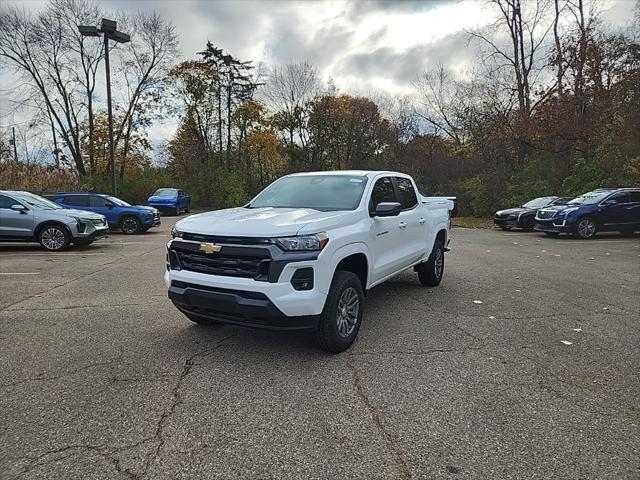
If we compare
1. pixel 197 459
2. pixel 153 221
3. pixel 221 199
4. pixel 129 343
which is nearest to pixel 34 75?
pixel 221 199

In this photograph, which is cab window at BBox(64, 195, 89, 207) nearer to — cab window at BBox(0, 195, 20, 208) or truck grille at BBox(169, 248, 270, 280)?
cab window at BBox(0, 195, 20, 208)

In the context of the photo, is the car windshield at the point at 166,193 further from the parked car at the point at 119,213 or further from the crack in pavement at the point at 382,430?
the crack in pavement at the point at 382,430

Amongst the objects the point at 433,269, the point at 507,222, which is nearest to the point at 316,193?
the point at 433,269

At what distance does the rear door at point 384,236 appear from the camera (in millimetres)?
4887

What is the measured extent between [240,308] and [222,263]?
1.55ft

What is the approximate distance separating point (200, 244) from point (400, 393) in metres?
2.14

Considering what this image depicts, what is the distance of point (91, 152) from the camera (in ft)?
99.6

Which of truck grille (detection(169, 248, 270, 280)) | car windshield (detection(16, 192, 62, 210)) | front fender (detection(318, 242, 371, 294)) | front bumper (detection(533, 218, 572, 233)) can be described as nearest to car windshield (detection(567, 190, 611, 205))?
front bumper (detection(533, 218, 572, 233))

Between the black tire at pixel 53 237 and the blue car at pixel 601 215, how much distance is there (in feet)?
48.6

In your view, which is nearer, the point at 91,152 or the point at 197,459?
the point at 197,459

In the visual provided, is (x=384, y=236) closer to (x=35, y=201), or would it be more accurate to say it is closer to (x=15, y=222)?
(x=15, y=222)

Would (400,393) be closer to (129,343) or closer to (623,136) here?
(129,343)

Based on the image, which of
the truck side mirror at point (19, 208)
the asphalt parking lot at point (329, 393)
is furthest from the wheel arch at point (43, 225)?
the asphalt parking lot at point (329, 393)

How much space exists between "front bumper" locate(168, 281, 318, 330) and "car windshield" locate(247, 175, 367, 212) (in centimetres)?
142
